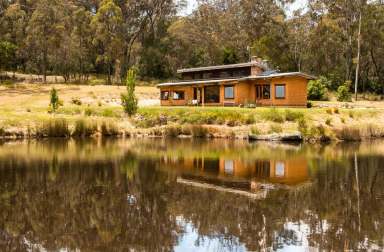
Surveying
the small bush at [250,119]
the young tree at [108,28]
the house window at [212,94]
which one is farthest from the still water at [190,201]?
the young tree at [108,28]

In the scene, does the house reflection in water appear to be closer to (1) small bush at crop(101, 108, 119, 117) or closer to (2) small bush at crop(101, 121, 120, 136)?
(2) small bush at crop(101, 121, 120, 136)

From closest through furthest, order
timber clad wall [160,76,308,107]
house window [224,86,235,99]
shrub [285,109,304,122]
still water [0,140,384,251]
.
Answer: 1. still water [0,140,384,251]
2. shrub [285,109,304,122]
3. timber clad wall [160,76,308,107]
4. house window [224,86,235,99]

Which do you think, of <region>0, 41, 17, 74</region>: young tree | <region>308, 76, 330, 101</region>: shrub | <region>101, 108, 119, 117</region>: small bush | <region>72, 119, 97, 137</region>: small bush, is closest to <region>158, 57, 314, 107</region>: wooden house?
<region>308, 76, 330, 101</region>: shrub

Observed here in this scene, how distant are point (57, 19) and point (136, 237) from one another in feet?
197

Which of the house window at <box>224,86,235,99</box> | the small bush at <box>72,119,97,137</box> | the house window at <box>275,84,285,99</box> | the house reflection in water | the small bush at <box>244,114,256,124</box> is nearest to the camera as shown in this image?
the house reflection in water

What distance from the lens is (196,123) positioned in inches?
1342

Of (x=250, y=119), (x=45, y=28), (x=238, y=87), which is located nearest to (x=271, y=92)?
(x=238, y=87)

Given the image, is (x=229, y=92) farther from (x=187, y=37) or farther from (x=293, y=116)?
(x=187, y=37)

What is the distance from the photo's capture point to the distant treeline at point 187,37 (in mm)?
60106

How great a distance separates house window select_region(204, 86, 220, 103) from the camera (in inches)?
1789

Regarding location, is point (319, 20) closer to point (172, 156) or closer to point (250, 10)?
point (250, 10)

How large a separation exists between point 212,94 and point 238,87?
134 inches

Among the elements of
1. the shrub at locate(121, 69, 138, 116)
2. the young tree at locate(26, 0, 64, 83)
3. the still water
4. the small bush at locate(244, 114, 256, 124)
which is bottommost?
the still water

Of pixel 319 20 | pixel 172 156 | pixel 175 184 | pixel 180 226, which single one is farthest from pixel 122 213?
pixel 319 20
